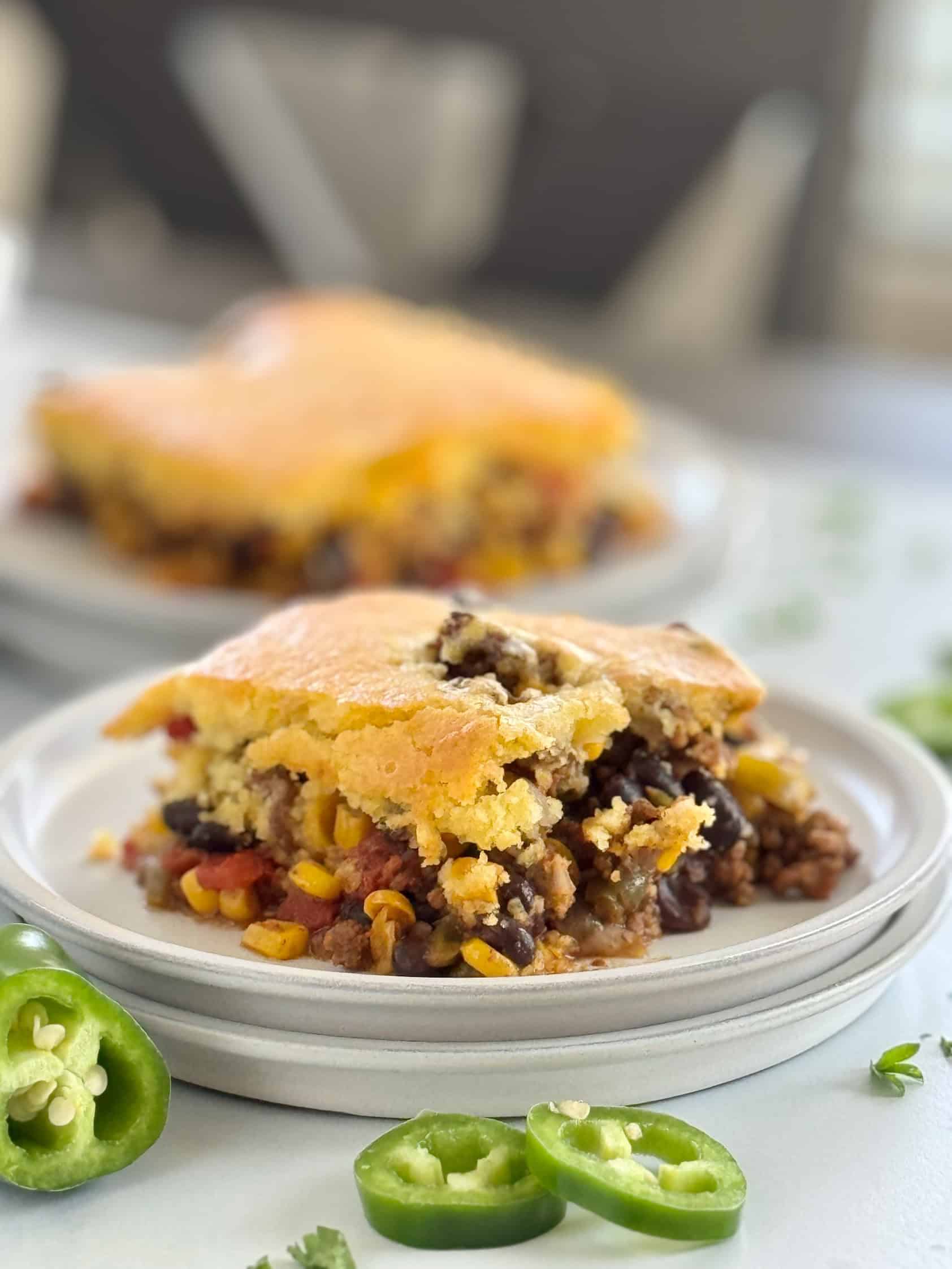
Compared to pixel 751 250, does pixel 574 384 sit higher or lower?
higher

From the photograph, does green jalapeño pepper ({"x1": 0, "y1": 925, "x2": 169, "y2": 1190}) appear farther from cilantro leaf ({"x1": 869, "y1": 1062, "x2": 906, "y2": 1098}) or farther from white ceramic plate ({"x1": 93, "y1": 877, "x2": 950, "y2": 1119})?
cilantro leaf ({"x1": 869, "y1": 1062, "x2": 906, "y2": 1098})

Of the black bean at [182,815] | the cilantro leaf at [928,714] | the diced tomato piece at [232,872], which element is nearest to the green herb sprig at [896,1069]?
the diced tomato piece at [232,872]

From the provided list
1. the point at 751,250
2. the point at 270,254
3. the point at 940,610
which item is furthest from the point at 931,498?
the point at 270,254

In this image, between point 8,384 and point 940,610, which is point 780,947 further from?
point 8,384

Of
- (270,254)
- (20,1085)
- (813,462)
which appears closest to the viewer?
(20,1085)

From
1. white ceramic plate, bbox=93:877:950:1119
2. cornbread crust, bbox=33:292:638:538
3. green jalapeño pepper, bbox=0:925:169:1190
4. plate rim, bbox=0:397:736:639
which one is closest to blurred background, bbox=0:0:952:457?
cornbread crust, bbox=33:292:638:538

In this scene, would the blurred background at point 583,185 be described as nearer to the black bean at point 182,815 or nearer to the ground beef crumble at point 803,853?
the ground beef crumble at point 803,853

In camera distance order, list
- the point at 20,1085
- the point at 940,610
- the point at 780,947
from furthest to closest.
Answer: the point at 940,610 < the point at 780,947 < the point at 20,1085
